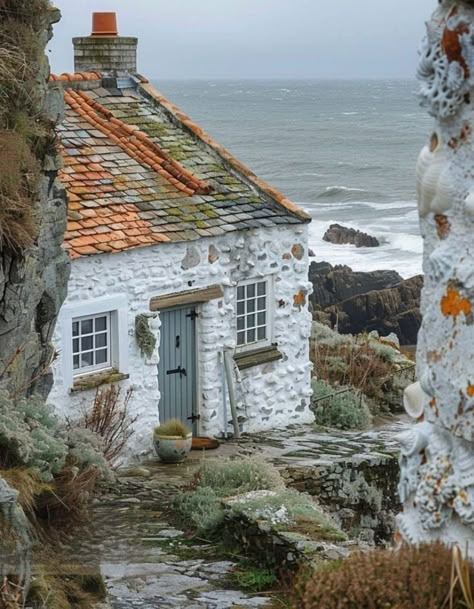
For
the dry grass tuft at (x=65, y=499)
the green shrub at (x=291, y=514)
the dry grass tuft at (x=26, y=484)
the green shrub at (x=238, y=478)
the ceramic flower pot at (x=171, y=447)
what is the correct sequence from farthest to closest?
the ceramic flower pot at (x=171, y=447) → the green shrub at (x=238, y=478) → the dry grass tuft at (x=65, y=499) → the green shrub at (x=291, y=514) → the dry grass tuft at (x=26, y=484)

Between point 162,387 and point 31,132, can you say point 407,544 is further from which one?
point 162,387

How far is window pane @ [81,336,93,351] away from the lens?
1485cm

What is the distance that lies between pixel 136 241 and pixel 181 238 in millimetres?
689

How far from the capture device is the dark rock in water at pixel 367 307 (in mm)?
32438

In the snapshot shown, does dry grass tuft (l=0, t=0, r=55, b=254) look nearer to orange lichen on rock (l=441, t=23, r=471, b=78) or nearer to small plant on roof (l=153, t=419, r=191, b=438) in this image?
small plant on roof (l=153, t=419, r=191, b=438)

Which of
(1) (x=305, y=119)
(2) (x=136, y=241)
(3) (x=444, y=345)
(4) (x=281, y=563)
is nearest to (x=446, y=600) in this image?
(3) (x=444, y=345)

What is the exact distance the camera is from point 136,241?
14992 millimetres

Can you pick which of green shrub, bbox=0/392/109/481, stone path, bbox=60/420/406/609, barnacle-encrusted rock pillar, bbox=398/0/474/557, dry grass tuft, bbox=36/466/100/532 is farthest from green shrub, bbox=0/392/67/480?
barnacle-encrusted rock pillar, bbox=398/0/474/557

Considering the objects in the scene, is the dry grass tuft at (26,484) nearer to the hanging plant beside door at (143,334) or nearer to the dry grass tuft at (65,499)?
the dry grass tuft at (65,499)

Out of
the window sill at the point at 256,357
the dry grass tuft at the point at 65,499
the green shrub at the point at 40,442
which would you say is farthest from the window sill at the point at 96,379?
the dry grass tuft at the point at 65,499

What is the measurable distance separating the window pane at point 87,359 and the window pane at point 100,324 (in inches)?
11.5

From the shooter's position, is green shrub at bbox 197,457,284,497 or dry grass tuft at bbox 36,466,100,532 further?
green shrub at bbox 197,457,284,497

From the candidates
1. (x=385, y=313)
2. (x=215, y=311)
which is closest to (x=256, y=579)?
(x=215, y=311)

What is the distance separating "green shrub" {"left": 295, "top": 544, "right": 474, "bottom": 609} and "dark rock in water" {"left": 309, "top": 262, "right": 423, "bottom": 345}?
84.4ft
